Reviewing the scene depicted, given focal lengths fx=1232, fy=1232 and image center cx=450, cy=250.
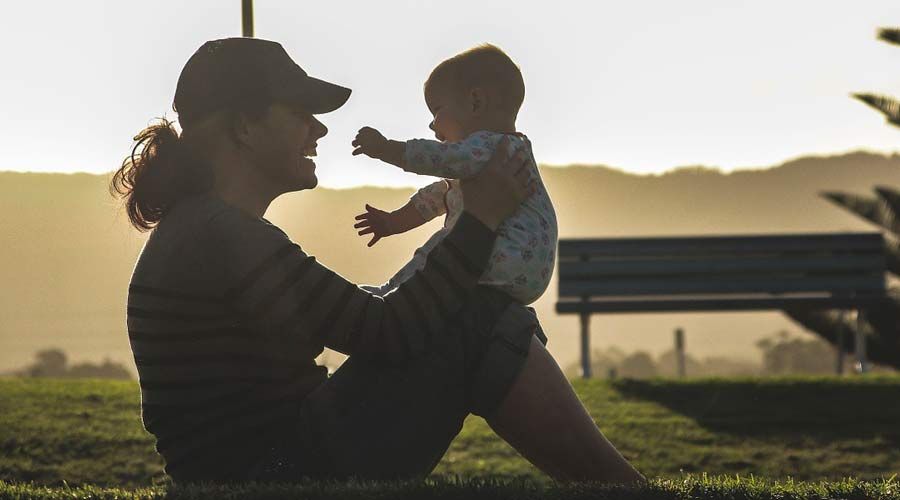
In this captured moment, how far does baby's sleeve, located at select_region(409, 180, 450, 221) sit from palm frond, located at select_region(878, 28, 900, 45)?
446 inches

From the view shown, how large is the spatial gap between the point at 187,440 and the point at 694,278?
331 inches

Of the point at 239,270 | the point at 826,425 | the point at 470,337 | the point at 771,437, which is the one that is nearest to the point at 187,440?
the point at 239,270

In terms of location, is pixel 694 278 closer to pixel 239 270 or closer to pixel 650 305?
pixel 650 305

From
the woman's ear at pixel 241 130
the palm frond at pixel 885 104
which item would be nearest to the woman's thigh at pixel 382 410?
the woman's ear at pixel 241 130

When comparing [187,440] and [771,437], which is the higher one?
[187,440]

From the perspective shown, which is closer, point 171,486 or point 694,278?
point 171,486

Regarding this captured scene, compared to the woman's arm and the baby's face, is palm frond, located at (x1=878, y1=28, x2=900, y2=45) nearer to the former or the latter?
the baby's face

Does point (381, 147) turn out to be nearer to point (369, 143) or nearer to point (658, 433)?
point (369, 143)

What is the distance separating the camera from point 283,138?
11.2 ft

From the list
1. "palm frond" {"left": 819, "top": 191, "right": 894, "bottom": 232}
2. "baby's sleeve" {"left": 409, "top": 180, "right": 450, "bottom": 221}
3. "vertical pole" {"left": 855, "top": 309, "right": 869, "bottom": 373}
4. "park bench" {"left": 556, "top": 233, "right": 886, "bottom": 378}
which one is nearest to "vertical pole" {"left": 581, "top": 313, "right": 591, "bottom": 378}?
"park bench" {"left": 556, "top": 233, "right": 886, "bottom": 378}

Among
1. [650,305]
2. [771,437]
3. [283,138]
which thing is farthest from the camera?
[650,305]

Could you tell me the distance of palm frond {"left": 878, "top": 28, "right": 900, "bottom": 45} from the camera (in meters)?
14.2

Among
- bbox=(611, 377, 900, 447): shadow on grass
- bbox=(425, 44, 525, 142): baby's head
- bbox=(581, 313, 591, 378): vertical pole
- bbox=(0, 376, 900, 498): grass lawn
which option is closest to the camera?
bbox=(425, 44, 525, 142): baby's head

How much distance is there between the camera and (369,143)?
374 cm
